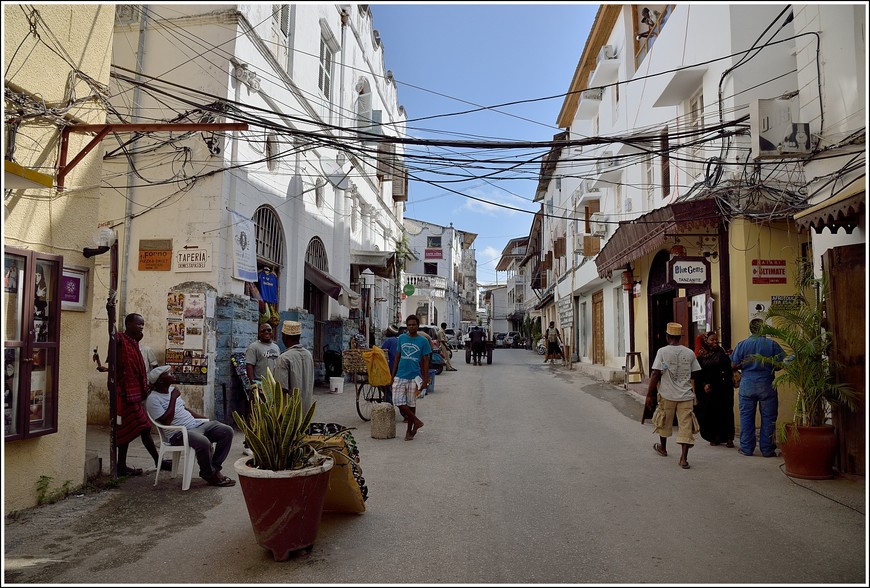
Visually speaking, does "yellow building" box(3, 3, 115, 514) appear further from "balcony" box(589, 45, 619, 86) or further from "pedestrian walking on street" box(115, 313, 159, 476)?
"balcony" box(589, 45, 619, 86)

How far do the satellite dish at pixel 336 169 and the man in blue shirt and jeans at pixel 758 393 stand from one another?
413 inches

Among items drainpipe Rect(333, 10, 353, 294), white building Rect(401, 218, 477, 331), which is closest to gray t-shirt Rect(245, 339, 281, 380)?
drainpipe Rect(333, 10, 353, 294)

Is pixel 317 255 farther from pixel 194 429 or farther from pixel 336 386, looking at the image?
pixel 194 429

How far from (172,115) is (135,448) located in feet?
18.1

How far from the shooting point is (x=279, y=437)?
14.2ft

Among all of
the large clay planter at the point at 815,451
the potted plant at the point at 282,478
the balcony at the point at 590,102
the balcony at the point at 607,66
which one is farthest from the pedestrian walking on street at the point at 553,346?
the potted plant at the point at 282,478

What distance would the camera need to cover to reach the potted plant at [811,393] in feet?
21.2

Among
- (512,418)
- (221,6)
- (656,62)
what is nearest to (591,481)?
(512,418)

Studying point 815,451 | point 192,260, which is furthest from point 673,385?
point 192,260

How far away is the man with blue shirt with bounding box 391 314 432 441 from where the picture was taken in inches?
347

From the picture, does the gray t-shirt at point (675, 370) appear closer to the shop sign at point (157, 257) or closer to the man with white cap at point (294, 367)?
the man with white cap at point (294, 367)

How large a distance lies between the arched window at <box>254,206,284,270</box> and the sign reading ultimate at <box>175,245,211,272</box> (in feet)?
6.35

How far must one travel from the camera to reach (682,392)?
746 centimetres

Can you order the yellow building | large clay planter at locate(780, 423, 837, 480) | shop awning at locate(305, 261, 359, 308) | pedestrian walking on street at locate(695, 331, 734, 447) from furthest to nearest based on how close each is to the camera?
shop awning at locate(305, 261, 359, 308) < pedestrian walking on street at locate(695, 331, 734, 447) < large clay planter at locate(780, 423, 837, 480) < the yellow building
